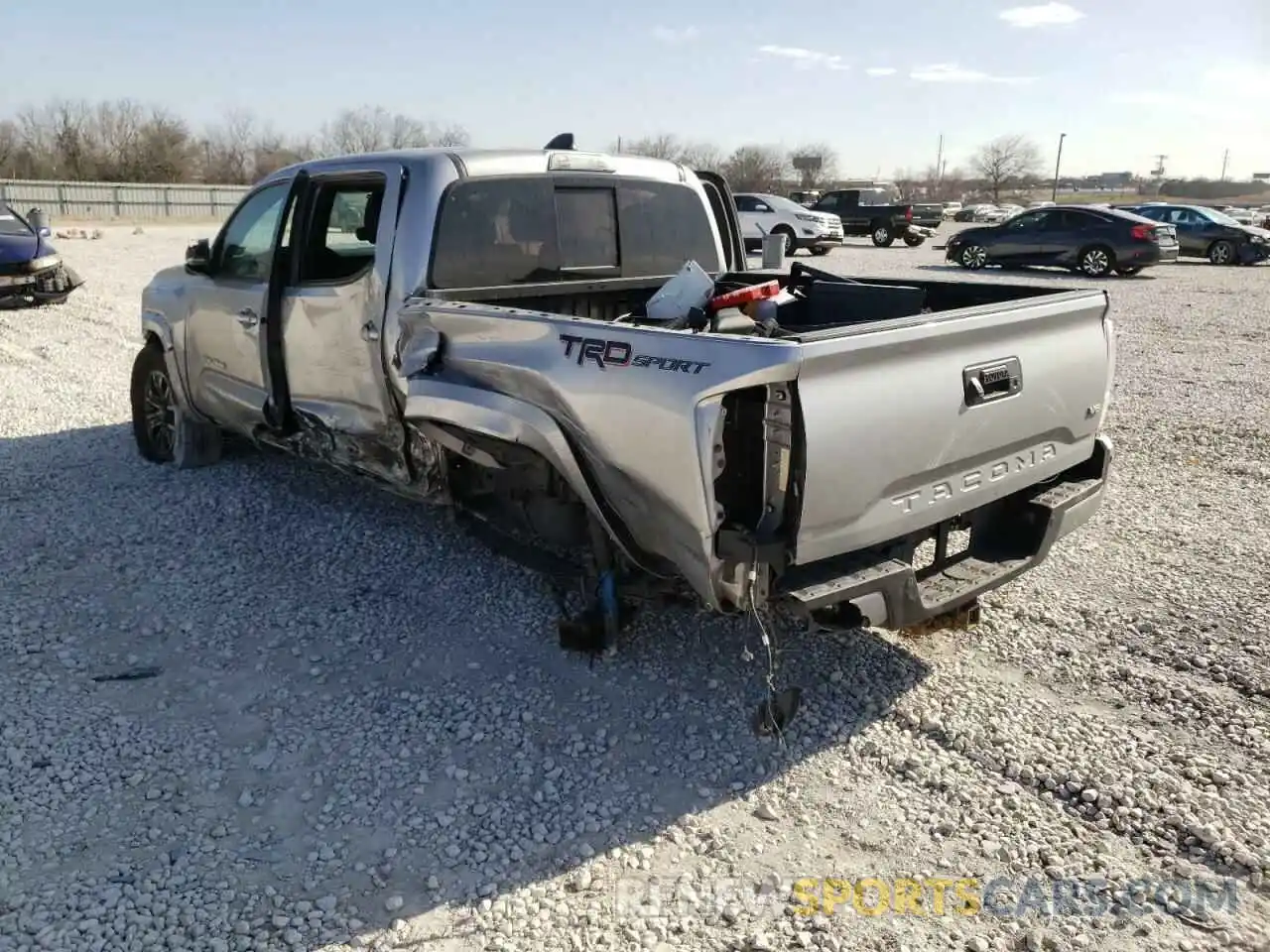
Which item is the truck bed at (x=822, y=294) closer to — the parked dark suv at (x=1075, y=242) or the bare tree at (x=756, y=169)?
the parked dark suv at (x=1075, y=242)

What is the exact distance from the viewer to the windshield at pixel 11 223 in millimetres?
14656

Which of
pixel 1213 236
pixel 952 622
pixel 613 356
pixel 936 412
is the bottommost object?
pixel 952 622

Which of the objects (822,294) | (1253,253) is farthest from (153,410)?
(1253,253)

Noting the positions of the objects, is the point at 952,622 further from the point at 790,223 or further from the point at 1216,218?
the point at 1216,218

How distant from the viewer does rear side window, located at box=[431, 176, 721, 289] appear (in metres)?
4.70

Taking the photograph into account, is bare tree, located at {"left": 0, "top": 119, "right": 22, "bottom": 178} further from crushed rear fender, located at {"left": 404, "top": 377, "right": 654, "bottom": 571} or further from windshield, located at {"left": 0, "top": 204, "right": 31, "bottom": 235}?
crushed rear fender, located at {"left": 404, "top": 377, "right": 654, "bottom": 571}

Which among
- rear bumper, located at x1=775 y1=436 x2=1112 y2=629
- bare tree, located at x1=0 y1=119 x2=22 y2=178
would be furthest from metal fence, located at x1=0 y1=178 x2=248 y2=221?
rear bumper, located at x1=775 y1=436 x2=1112 y2=629

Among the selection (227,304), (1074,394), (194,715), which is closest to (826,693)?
(1074,394)

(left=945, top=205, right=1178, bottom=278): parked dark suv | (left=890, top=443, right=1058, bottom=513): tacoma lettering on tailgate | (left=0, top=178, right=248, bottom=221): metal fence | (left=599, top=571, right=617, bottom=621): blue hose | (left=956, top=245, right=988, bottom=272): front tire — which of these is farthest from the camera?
(left=0, top=178, right=248, bottom=221): metal fence

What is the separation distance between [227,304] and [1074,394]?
15.0 ft

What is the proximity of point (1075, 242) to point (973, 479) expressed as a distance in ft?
65.8

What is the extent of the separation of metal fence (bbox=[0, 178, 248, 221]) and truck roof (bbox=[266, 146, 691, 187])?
129 ft

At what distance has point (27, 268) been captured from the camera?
14.3m

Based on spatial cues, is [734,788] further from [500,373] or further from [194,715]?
[194,715]
